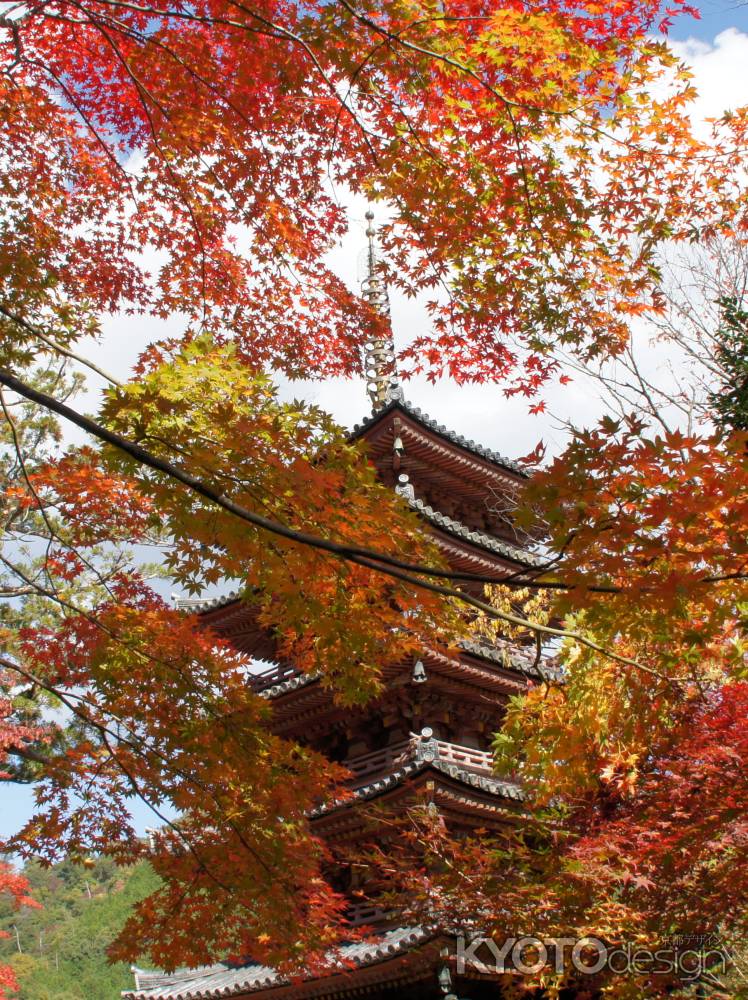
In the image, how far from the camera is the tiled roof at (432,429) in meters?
13.1

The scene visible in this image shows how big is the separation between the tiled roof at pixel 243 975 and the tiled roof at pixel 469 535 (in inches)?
209

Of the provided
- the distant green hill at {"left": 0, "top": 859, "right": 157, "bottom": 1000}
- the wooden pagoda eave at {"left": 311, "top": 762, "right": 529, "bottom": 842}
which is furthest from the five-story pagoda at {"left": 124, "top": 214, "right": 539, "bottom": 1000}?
the distant green hill at {"left": 0, "top": 859, "right": 157, "bottom": 1000}

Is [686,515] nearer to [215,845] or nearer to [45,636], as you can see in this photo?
[215,845]

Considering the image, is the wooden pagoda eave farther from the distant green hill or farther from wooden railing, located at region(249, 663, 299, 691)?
the distant green hill

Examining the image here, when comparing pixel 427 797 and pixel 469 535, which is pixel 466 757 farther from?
pixel 469 535

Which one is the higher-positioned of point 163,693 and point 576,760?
point 163,693

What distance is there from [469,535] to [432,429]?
5.70ft

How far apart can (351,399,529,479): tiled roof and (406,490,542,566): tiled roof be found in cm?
112

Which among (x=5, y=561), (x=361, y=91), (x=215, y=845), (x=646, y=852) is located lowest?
(x=646, y=852)

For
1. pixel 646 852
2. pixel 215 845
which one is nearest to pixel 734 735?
pixel 646 852

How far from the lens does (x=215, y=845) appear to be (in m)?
5.75

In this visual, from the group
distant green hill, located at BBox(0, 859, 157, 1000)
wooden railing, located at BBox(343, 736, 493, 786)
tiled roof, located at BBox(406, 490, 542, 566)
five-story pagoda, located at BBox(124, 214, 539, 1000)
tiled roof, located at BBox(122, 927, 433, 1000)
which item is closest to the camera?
Answer: tiled roof, located at BBox(122, 927, 433, 1000)

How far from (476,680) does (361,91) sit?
865 cm

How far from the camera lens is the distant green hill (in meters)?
48.6
